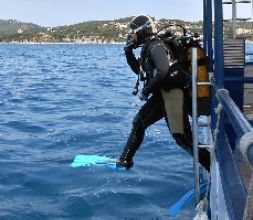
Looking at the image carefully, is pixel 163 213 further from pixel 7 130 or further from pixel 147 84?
pixel 7 130

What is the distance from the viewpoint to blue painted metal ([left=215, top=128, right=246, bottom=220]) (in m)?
2.53

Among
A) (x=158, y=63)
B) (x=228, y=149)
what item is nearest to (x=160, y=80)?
(x=158, y=63)

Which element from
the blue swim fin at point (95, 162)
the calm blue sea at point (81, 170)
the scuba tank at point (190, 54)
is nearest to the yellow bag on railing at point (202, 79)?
the scuba tank at point (190, 54)

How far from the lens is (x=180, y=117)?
4.98 meters

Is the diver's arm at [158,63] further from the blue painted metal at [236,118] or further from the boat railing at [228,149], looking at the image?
the blue painted metal at [236,118]

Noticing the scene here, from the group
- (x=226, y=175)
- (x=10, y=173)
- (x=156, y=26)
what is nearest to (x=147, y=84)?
(x=156, y=26)

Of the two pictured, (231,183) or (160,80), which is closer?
(231,183)

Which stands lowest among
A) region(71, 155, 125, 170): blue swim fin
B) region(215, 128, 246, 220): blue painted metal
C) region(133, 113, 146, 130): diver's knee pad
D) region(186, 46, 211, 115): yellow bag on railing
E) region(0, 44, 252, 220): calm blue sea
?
region(0, 44, 252, 220): calm blue sea

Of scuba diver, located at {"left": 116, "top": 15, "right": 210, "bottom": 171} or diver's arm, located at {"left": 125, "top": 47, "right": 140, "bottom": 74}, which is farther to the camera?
diver's arm, located at {"left": 125, "top": 47, "right": 140, "bottom": 74}

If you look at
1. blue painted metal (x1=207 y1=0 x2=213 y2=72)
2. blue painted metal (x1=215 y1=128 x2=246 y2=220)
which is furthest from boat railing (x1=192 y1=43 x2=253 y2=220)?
blue painted metal (x1=207 y1=0 x2=213 y2=72)

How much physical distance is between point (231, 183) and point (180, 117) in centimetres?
205

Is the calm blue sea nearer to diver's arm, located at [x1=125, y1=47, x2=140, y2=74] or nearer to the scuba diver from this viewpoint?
the scuba diver

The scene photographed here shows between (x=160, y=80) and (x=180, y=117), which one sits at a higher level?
(x=160, y=80)

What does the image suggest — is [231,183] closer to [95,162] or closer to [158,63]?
[158,63]
